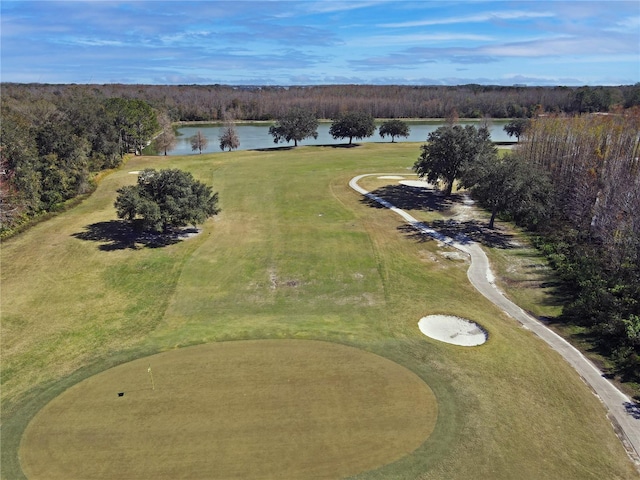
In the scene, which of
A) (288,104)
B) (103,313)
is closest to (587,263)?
(103,313)

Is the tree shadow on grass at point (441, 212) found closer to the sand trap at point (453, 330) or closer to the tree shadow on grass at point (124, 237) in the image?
the sand trap at point (453, 330)

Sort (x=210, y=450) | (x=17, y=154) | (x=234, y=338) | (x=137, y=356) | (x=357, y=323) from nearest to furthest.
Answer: (x=210, y=450), (x=137, y=356), (x=234, y=338), (x=357, y=323), (x=17, y=154)

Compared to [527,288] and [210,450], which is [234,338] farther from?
[527,288]

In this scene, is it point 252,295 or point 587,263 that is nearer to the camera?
point 252,295

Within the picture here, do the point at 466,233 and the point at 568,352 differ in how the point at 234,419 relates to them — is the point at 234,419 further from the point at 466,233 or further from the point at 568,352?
the point at 466,233

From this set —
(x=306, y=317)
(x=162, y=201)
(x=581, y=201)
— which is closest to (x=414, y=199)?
Result: (x=581, y=201)

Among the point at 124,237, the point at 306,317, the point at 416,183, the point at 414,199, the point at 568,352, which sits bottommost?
the point at 568,352

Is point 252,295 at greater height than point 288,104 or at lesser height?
lesser
